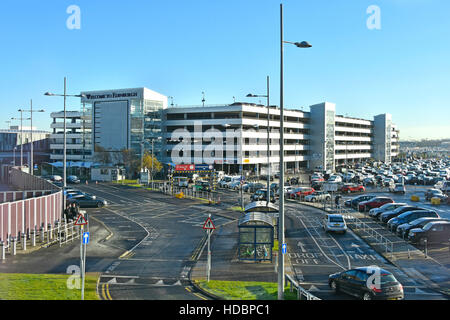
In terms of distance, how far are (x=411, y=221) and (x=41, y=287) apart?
22.5 m

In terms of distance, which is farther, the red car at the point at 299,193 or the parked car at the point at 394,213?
the red car at the point at 299,193

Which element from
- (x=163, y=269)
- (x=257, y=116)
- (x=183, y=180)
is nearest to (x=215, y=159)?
(x=257, y=116)

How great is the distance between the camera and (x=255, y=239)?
20000 mm

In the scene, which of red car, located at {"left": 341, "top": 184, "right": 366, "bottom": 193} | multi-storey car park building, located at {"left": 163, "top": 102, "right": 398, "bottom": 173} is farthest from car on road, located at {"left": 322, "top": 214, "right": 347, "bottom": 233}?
multi-storey car park building, located at {"left": 163, "top": 102, "right": 398, "bottom": 173}

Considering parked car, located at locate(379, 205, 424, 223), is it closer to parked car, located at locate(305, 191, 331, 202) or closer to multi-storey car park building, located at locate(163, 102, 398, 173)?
parked car, located at locate(305, 191, 331, 202)

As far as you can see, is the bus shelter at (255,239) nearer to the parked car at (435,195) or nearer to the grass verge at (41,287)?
the grass verge at (41,287)

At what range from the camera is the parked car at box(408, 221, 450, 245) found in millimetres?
24094

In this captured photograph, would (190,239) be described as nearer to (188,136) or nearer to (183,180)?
(183,180)

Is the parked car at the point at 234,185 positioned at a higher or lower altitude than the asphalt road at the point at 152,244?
higher

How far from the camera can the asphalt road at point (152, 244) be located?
1529cm

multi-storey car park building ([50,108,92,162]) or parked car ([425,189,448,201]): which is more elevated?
multi-storey car park building ([50,108,92,162])

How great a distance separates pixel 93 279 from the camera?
1628 cm

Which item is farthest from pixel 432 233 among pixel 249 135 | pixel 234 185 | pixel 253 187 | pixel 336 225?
pixel 249 135

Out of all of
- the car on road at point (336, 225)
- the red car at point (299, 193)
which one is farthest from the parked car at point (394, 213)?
the red car at point (299, 193)
